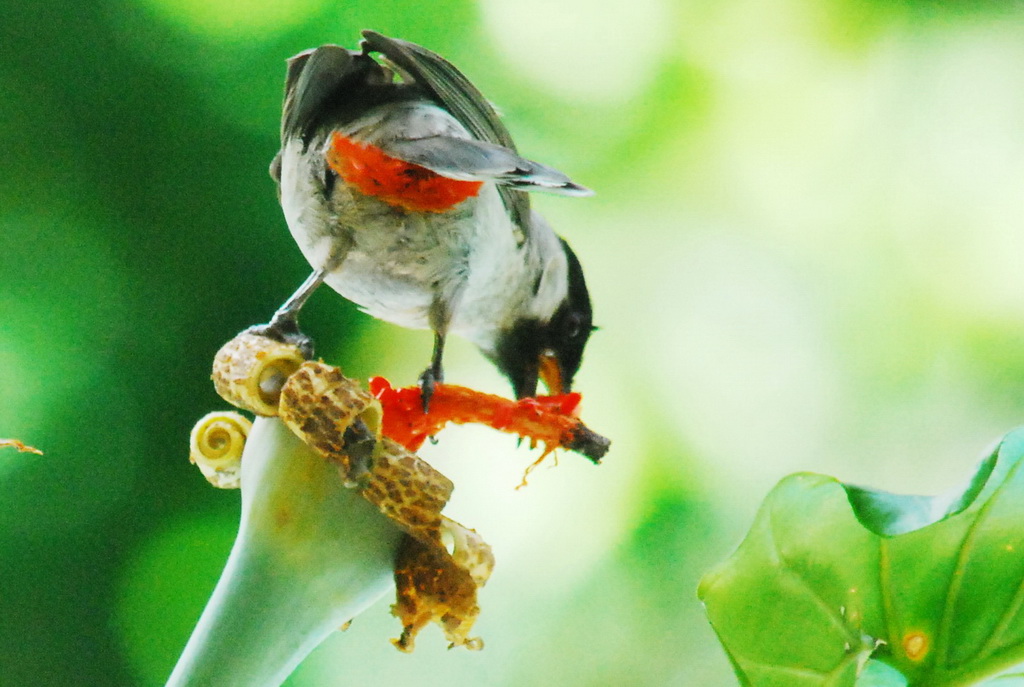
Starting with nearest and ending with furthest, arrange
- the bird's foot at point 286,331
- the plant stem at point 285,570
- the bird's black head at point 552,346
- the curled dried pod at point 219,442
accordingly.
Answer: the plant stem at point 285,570 → the curled dried pod at point 219,442 → the bird's foot at point 286,331 → the bird's black head at point 552,346

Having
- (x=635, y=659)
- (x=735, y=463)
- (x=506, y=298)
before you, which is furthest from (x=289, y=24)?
(x=635, y=659)

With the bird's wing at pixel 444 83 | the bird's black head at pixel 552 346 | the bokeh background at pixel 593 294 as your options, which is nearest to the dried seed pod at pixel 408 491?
the bird's wing at pixel 444 83

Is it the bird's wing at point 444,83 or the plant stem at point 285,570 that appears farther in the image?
the bird's wing at point 444,83

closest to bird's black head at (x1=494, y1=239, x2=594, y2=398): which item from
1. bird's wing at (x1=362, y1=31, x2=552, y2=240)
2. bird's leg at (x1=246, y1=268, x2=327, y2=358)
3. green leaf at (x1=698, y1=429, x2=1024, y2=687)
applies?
bird's wing at (x1=362, y1=31, x2=552, y2=240)

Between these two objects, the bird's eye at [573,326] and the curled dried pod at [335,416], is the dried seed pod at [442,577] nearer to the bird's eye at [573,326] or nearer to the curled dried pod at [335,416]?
the curled dried pod at [335,416]

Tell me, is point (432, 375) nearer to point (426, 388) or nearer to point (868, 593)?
point (426, 388)

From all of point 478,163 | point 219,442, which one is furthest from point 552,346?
point 219,442

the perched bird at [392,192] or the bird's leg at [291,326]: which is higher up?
the perched bird at [392,192]

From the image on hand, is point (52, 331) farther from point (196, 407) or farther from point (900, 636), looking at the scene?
point (900, 636)
